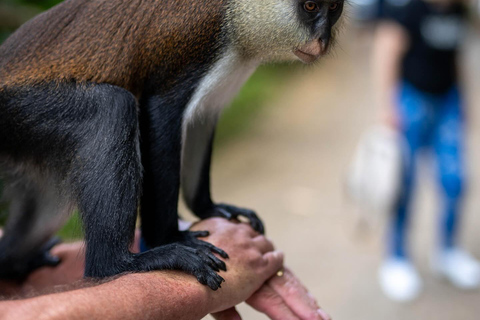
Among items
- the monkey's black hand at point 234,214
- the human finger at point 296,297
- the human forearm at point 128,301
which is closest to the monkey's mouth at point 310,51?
the monkey's black hand at point 234,214

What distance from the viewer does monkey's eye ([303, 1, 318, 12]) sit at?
182 cm

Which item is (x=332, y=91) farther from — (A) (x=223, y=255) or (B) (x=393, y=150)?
(A) (x=223, y=255)

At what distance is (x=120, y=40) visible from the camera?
5.78ft

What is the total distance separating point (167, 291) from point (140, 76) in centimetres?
67

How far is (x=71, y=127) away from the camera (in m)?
1.67

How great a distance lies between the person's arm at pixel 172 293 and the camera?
126 cm

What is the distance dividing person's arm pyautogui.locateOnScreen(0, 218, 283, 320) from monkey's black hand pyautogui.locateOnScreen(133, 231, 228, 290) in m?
0.02

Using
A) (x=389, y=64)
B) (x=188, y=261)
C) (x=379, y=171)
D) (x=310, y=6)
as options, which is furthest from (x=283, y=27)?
(x=389, y=64)


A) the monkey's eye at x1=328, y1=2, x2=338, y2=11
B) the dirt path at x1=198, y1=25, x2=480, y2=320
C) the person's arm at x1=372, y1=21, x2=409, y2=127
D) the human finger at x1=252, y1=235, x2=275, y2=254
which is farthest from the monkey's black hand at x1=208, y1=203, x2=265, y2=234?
the person's arm at x1=372, y1=21, x2=409, y2=127

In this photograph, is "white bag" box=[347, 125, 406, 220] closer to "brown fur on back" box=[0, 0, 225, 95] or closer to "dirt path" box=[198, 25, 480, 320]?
"dirt path" box=[198, 25, 480, 320]

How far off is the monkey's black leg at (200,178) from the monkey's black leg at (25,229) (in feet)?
1.41

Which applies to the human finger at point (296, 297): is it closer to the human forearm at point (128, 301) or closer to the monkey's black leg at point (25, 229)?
the human forearm at point (128, 301)

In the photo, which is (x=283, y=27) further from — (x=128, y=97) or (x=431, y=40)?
(x=431, y=40)

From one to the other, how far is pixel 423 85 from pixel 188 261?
2745 millimetres
